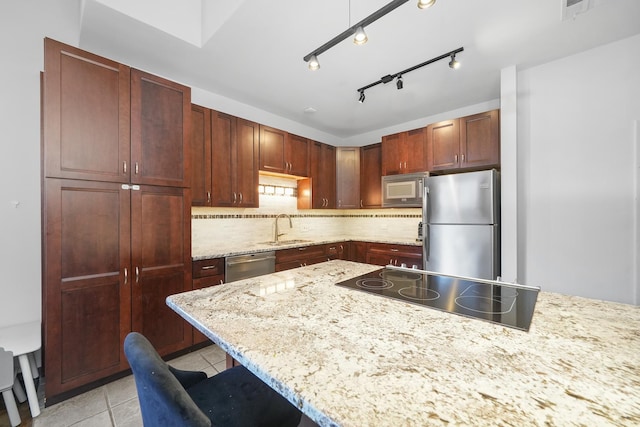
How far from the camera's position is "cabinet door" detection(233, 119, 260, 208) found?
3.00 m

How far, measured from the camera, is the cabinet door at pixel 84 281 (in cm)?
170

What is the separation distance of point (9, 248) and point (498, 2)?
13.2ft

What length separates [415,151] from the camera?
11.8 feet

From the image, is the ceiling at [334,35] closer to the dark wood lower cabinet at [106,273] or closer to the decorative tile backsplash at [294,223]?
the dark wood lower cabinet at [106,273]

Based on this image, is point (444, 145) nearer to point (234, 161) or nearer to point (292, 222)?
point (292, 222)

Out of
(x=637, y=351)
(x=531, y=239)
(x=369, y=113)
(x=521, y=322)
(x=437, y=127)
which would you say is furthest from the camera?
(x=369, y=113)

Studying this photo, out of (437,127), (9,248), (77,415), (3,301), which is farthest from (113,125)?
(437,127)

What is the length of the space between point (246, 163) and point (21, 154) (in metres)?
1.82

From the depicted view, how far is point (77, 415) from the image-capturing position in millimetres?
1657

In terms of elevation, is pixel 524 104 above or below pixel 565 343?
above

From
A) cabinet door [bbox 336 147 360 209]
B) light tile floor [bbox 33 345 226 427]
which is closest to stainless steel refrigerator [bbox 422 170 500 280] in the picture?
cabinet door [bbox 336 147 360 209]

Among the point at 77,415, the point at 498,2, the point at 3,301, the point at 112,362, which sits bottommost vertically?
the point at 77,415

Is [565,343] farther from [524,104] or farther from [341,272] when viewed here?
[524,104]

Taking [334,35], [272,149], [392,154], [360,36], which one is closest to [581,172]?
[392,154]
